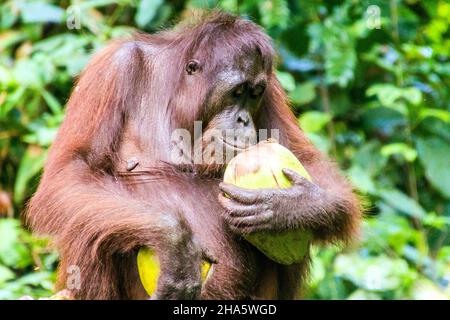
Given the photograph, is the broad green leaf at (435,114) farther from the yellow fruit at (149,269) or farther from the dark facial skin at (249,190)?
the yellow fruit at (149,269)

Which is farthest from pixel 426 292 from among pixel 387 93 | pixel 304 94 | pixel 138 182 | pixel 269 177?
pixel 138 182

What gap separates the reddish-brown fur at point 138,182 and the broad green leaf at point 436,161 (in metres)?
2.13

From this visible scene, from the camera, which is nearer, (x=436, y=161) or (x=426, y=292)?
(x=426, y=292)

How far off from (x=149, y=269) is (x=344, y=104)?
3757 mm

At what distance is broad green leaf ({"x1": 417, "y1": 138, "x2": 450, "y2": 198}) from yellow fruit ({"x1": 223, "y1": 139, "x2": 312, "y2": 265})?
8.55ft

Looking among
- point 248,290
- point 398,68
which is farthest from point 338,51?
point 248,290

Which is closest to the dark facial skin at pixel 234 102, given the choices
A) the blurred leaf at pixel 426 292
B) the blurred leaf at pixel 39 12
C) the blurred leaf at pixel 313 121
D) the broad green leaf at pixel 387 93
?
the blurred leaf at pixel 426 292

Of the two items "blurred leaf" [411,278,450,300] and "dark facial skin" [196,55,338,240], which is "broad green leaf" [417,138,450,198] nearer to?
"blurred leaf" [411,278,450,300]

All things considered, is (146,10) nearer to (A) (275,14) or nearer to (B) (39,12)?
(B) (39,12)

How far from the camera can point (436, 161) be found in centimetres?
578

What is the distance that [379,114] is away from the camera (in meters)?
6.21

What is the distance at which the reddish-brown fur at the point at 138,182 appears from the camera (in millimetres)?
3275
